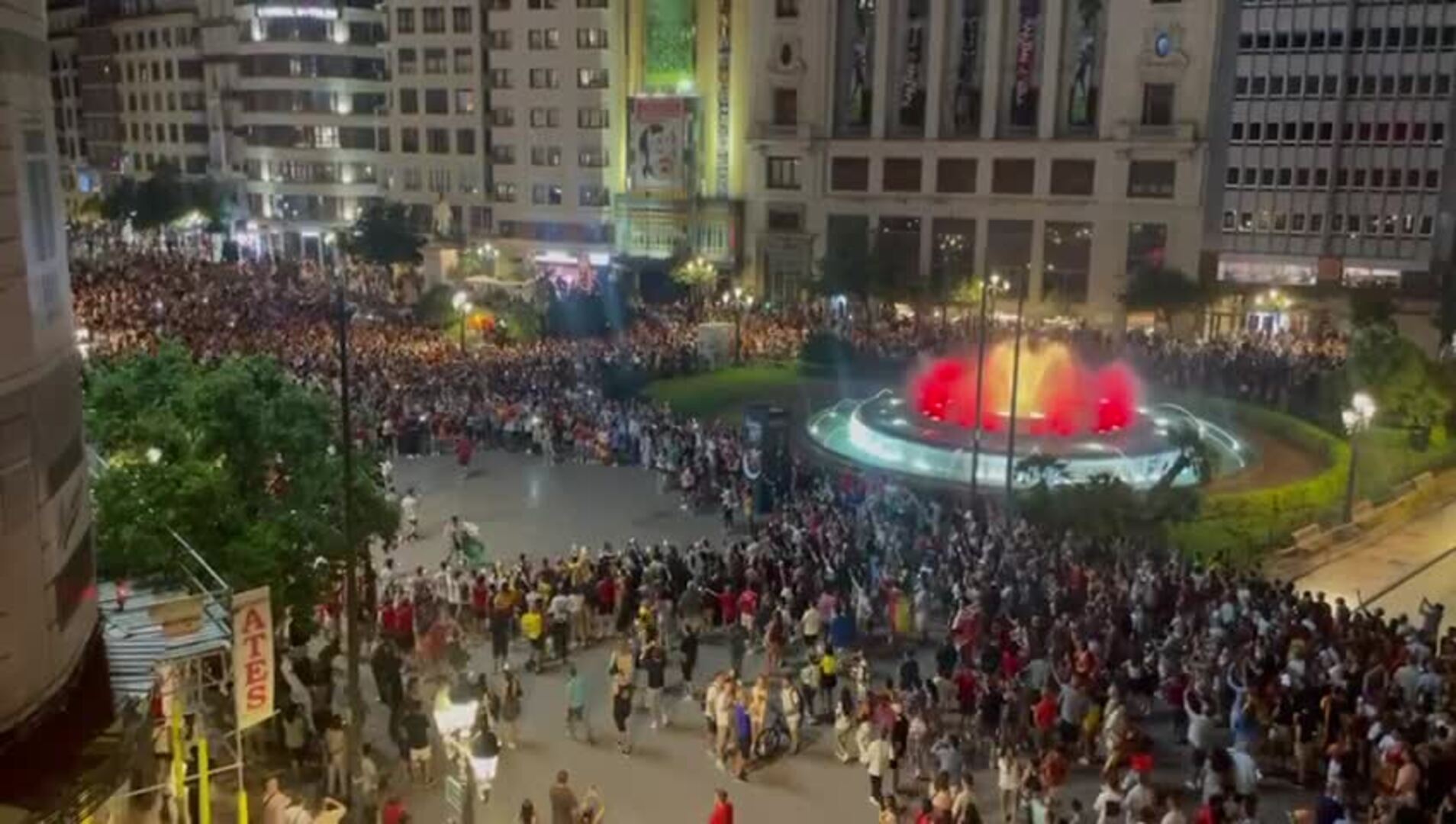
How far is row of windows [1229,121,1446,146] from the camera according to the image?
6328cm

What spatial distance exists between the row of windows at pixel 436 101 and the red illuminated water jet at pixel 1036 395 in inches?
2052

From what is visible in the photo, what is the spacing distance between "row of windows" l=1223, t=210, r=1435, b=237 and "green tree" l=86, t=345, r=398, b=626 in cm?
5720

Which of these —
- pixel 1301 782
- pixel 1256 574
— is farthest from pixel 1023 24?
pixel 1301 782

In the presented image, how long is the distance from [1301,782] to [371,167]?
282 ft

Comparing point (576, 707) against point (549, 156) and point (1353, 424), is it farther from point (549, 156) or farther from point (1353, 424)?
point (549, 156)

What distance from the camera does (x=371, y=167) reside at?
95.1 metres

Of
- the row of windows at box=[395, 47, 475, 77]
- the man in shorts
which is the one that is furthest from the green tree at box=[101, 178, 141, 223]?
the man in shorts

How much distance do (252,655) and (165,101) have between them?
107 metres

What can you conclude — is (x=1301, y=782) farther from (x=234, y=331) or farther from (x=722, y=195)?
(x=722, y=195)

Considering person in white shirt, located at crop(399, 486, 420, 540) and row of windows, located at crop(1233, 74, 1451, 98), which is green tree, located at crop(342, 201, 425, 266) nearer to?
row of windows, located at crop(1233, 74, 1451, 98)

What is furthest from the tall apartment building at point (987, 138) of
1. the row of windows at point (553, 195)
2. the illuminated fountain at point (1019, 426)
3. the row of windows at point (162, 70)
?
the row of windows at point (162, 70)

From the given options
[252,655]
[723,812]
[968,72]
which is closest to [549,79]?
[968,72]

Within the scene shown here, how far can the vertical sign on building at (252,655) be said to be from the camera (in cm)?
1370

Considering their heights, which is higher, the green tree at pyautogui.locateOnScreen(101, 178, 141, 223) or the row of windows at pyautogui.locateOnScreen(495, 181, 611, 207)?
the row of windows at pyautogui.locateOnScreen(495, 181, 611, 207)
